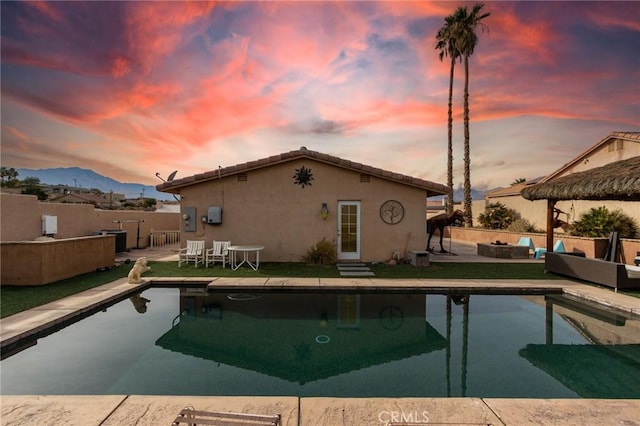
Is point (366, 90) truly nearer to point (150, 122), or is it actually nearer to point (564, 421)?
point (150, 122)

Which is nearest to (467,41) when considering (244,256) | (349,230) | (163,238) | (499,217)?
(499,217)

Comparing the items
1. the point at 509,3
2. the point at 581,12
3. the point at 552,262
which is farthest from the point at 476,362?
the point at 581,12

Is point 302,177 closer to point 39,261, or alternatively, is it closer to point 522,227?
point 39,261

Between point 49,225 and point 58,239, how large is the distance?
1.42 meters

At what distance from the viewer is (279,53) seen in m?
13.0

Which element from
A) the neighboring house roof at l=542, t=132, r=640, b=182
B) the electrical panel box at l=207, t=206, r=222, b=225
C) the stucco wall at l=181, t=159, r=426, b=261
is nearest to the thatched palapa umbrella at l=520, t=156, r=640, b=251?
the stucco wall at l=181, t=159, r=426, b=261

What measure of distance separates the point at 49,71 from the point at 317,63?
40.9 feet

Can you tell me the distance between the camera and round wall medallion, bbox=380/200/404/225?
38.5 ft

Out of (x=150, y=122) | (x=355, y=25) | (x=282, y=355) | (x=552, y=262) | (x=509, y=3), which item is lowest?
(x=282, y=355)

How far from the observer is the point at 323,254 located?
11.2m

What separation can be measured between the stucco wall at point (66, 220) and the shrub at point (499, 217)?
21994 millimetres

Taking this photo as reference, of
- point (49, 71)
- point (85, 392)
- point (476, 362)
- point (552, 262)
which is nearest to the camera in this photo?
point (85, 392)

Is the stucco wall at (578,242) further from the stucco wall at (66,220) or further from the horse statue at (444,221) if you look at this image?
the stucco wall at (66,220)

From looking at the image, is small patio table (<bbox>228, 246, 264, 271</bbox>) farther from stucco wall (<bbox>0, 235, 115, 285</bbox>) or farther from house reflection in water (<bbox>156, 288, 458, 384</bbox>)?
stucco wall (<bbox>0, 235, 115, 285</bbox>)
